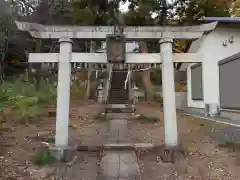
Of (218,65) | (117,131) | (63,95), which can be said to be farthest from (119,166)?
(218,65)

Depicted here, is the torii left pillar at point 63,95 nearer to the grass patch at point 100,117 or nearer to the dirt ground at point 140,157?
the dirt ground at point 140,157

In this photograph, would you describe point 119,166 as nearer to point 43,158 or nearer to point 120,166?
point 120,166

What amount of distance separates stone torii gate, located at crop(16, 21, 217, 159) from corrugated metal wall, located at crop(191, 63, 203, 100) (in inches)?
298

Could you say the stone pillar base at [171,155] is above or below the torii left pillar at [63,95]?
below

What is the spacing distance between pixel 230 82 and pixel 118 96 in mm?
7719

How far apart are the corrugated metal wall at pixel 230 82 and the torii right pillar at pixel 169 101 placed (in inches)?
182

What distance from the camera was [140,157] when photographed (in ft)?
25.0

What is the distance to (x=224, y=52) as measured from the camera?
46.5ft

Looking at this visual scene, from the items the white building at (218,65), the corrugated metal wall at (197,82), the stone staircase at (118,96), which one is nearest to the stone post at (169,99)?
the white building at (218,65)

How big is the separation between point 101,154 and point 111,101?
984 cm

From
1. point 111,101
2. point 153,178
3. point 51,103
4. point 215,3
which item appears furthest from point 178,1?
point 153,178

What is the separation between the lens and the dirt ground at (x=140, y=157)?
6.58 m

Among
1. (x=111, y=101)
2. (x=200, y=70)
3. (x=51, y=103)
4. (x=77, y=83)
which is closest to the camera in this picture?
(x=51, y=103)

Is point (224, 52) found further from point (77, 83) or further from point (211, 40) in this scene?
point (77, 83)
